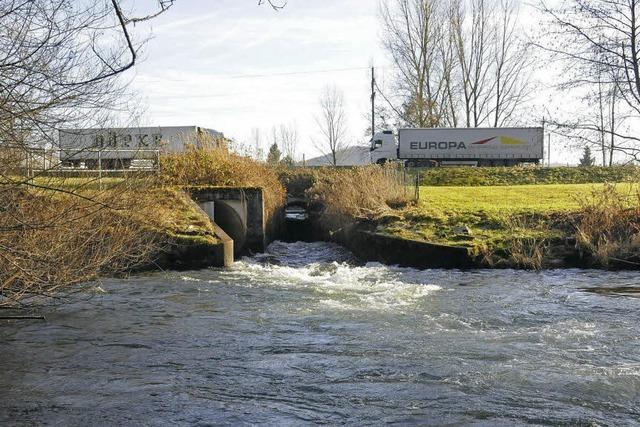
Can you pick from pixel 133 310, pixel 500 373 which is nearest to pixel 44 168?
pixel 133 310

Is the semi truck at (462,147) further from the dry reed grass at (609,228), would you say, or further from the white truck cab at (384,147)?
the dry reed grass at (609,228)

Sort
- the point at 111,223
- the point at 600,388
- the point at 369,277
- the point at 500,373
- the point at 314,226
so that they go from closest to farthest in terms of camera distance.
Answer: the point at 600,388 < the point at 500,373 < the point at 111,223 < the point at 369,277 < the point at 314,226

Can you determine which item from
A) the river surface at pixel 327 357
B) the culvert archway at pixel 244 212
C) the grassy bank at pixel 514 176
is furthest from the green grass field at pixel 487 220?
the grassy bank at pixel 514 176

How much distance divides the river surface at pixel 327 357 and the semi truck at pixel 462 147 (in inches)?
1327

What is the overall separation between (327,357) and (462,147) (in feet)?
135

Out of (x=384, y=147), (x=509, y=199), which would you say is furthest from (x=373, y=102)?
(x=509, y=199)

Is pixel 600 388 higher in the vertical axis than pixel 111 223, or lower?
lower

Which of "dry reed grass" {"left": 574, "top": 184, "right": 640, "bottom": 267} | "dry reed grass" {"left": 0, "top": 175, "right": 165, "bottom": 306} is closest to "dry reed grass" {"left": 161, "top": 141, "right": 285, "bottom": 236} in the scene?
"dry reed grass" {"left": 574, "top": 184, "right": 640, "bottom": 267}

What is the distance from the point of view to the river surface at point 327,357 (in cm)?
650

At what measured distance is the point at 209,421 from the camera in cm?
625

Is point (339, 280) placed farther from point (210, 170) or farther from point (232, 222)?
point (210, 170)

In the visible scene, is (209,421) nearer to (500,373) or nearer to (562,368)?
(500,373)

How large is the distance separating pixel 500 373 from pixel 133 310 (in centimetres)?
667

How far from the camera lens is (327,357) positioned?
8.41 metres
